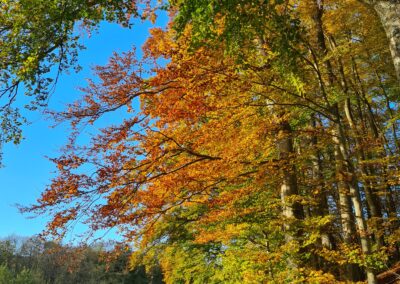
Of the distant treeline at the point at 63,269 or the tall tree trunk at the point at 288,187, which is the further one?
the distant treeline at the point at 63,269

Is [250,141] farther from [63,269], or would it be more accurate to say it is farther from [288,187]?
[63,269]

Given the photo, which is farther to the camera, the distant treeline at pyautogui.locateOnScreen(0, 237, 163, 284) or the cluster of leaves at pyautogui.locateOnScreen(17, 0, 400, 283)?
the distant treeline at pyautogui.locateOnScreen(0, 237, 163, 284)

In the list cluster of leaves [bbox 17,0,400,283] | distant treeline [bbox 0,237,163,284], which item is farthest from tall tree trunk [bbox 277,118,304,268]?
distant treeline [bbox 0,237,163,284]

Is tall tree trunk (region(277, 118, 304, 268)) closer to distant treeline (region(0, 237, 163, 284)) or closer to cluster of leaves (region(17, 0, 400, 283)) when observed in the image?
cluster of leaves (region(17, 0, 400, 283))

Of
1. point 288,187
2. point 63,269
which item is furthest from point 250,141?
point 63,269

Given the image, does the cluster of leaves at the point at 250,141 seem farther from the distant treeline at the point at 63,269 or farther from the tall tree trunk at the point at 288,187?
the distant treeline at the point at 63,269

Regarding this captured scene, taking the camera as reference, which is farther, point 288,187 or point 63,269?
point 63,269

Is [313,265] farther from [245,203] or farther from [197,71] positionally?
[197,71]

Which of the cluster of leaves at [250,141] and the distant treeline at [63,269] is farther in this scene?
the distant treeline at [63,269]

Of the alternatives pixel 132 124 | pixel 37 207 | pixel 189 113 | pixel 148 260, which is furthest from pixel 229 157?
pixel 148 260

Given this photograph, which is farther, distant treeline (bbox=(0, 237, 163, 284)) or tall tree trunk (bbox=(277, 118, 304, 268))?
distant treeline (bbox=(0, 237, 163, 284))

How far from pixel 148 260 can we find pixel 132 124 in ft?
38.5

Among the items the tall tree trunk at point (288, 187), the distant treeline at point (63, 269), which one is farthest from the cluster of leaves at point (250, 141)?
the distant treeline at point (63, 269)

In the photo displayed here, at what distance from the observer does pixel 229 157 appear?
30.5 ft
